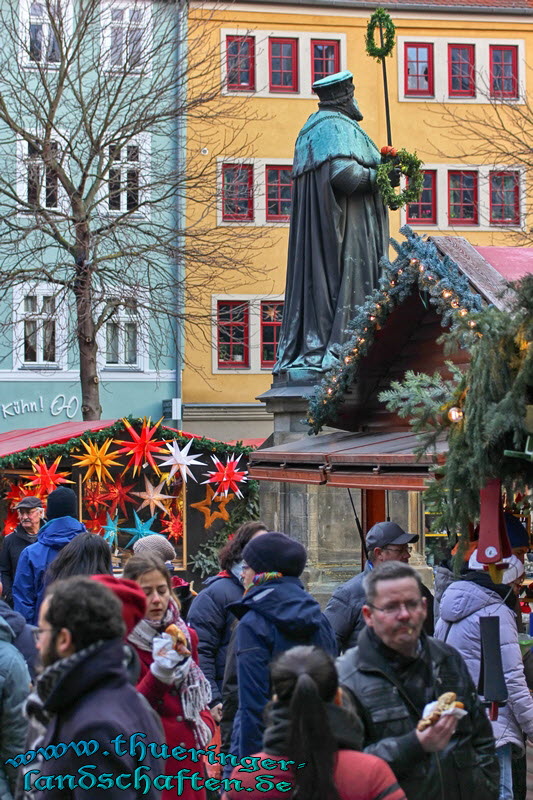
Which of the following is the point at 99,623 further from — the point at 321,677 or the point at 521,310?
the point at 521,310

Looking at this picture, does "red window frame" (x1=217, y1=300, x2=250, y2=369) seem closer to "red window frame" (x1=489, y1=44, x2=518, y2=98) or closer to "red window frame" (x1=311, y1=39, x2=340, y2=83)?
"red window frame" (x1=311, y1=39, x2=340, y2=83)

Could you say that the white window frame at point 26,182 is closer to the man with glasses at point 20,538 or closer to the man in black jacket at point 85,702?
the man with glasses at point 20,538

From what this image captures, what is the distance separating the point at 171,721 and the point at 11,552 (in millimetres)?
4975

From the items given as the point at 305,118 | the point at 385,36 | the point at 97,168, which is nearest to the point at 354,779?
the point at 385,36

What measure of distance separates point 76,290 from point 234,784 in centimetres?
1741

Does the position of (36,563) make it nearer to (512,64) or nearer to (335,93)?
(335,93)

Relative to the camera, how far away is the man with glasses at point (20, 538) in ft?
30.5

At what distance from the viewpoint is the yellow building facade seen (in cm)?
2841

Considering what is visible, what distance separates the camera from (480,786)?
3.76 m

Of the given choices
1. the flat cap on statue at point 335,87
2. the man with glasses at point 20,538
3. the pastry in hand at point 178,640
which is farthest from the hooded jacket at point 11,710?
the flat cap on statue at point 335,87

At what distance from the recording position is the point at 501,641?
214 inches

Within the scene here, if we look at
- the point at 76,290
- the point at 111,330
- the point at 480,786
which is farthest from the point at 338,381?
the point at 111,330

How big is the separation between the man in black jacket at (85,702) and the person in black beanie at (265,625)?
3.81ft

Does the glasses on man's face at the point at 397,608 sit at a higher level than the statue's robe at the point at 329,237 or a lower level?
lower
